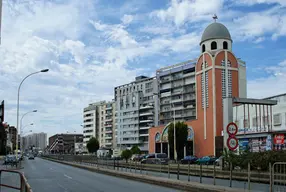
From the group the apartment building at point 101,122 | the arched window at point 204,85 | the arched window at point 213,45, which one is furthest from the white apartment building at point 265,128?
the apartment building at point 101,122

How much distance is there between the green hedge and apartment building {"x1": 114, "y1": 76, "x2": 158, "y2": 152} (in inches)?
3488

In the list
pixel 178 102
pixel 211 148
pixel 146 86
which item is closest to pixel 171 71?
pixel 178 102

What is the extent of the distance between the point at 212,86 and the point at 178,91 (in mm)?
32065

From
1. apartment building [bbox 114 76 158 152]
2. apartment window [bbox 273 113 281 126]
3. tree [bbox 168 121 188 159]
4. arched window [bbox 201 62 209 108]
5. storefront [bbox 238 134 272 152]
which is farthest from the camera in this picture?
apartment building [bbox 114 76 158 152]

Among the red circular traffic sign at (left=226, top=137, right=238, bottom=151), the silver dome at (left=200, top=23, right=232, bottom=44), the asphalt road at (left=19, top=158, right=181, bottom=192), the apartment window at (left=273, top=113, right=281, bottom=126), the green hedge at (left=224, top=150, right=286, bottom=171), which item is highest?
the silver dome at (left=200, top=23, right=232, bottom=44)

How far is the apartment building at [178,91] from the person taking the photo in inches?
3880

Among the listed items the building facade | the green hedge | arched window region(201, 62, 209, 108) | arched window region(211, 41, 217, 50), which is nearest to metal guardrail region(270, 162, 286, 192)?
the green hedge

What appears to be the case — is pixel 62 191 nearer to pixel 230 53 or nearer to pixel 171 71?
pixel 230 53

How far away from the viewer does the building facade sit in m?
69.3

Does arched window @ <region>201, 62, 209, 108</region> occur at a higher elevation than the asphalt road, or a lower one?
higher

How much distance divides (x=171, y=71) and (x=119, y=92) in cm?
3513

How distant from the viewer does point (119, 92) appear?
447 feet

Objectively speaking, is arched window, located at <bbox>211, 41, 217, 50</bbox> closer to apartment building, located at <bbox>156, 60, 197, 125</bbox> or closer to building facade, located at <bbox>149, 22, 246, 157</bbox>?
building facade, located at <bbox>149, 22, 246, 157</bbox>

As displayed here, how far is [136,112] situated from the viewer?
12350cm
